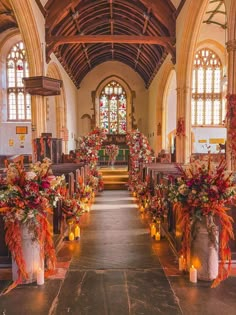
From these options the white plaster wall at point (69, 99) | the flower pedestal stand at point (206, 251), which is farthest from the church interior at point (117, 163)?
the white plaster wall at point (69, 99)

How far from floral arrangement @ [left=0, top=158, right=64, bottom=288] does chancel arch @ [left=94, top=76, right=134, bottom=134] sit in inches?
634

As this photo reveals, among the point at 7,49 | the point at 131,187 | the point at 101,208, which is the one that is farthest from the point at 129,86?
the point at 101,208

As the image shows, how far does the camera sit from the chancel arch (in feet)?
61.9

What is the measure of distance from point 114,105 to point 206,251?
1682cm

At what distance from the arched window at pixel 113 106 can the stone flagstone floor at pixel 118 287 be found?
15174 millimetres

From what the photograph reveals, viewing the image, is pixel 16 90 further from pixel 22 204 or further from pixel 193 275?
pixel 193 275

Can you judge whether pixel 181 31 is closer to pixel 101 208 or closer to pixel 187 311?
pixel 101 208

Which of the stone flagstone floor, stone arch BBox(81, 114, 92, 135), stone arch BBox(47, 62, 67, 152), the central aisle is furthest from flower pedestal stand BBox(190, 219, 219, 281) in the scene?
stone arch BBox(81, 114, 92, 135)

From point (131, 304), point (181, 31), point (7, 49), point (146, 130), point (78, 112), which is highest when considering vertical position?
point (7, 49)

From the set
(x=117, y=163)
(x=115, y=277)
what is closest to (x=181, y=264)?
(x=115, y=277)

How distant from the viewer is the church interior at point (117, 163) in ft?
9.12

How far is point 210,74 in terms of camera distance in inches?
621

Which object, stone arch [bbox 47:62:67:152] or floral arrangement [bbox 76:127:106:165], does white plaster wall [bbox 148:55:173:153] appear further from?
floral arrangement [bbox 76:127:106:165]

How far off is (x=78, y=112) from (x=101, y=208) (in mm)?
13162
